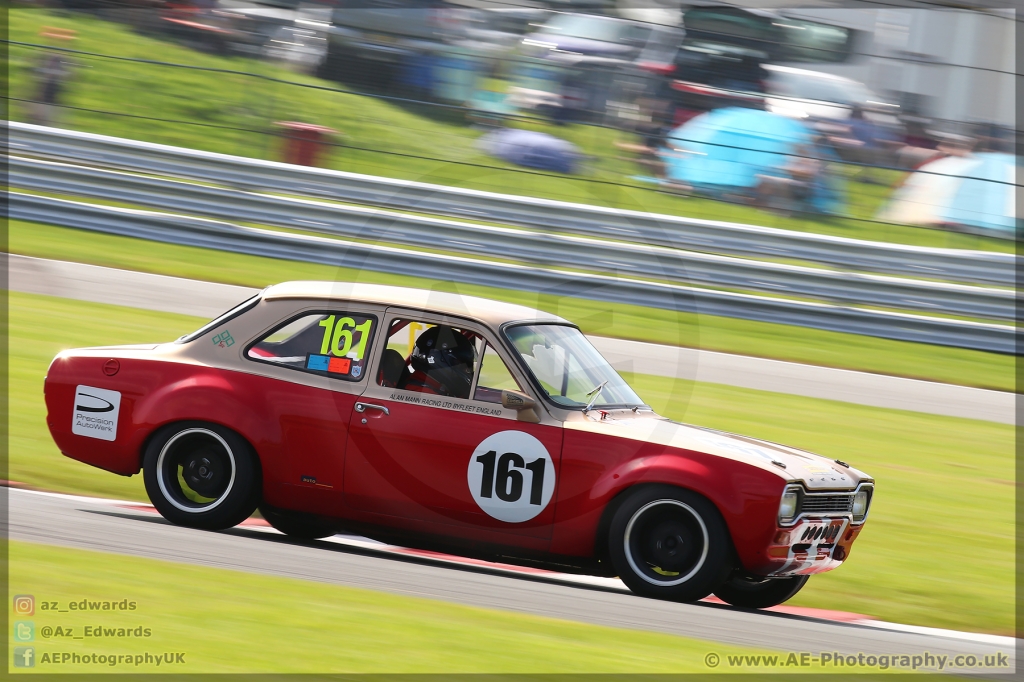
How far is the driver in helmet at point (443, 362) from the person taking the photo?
572 cm

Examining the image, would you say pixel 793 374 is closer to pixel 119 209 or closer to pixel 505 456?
pixel 505 456

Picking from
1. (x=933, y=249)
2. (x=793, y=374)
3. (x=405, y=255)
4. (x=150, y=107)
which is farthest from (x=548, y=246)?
(x=150, y=107)

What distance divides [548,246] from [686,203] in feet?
6.05

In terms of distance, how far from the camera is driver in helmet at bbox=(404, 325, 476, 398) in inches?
225

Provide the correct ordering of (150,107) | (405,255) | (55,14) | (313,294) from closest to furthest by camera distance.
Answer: (313,294) < (405,255) < (150,107) < (55,14)

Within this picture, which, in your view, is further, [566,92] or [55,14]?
[55,14]

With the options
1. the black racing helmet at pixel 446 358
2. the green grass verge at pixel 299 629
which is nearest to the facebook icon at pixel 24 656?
the green grass verge at pixel 299 629

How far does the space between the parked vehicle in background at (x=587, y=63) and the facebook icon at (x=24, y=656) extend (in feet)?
34.1

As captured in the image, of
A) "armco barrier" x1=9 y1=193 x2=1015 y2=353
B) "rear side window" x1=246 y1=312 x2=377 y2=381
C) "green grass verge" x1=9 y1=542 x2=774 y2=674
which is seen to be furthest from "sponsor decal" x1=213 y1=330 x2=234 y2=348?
"armco barrier" x1=9 y1=193 x2=1015 y2=353

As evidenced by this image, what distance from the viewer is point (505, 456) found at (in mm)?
5512

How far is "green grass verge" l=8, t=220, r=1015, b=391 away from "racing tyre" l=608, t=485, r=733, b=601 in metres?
6.39

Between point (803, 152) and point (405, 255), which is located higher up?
point (803, 152)

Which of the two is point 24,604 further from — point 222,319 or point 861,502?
point 861,502

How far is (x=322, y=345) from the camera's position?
19.4ft
